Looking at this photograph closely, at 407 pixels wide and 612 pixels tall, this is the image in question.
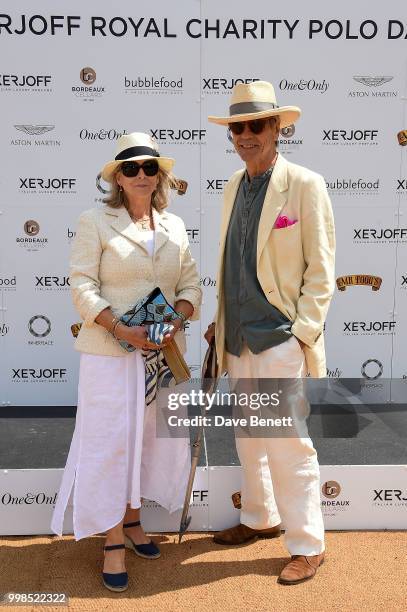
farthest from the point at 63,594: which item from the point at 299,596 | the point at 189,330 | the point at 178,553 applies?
the point at 189,330

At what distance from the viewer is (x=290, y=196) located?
2662 millimetres

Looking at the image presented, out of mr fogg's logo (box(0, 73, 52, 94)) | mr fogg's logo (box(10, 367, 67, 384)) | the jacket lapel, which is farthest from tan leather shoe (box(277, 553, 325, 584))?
mr fogg's logo (box(0, 73, 52, 94))

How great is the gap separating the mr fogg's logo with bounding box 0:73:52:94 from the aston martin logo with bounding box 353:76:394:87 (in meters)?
2.51

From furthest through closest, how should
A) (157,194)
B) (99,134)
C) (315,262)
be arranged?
(99,134), (157,194), (315,262)

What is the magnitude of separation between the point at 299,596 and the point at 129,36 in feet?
13.7

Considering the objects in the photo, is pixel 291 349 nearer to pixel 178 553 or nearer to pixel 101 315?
pixel 101 315

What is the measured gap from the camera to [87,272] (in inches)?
105

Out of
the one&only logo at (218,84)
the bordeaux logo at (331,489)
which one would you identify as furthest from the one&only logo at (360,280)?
the bordeaux logo at (331,489)

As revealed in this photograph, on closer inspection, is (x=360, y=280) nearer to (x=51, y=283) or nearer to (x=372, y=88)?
(x=372, y=88)

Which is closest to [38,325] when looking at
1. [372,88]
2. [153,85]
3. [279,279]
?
[153,85]

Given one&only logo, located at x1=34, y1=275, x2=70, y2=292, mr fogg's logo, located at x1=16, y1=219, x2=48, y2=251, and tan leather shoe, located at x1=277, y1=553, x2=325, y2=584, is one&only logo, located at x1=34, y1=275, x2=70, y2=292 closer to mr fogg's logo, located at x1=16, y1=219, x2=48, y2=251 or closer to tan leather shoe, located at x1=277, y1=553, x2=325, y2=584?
mr fogg's logo, located at x1=16, y1=219, x2=48, y2=251

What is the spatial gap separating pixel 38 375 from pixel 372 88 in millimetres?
3712

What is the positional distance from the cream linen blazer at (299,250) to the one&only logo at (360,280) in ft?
8.74

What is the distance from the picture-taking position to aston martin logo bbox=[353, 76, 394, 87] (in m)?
5.01
